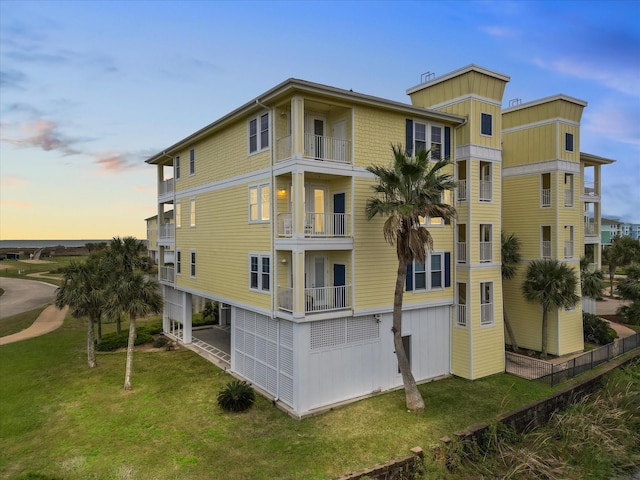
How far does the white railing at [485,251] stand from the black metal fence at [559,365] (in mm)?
5650

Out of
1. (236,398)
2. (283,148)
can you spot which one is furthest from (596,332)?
(283,148)

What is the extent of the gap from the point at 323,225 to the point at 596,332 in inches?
Result: 788

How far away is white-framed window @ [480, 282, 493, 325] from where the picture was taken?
60.4 feet

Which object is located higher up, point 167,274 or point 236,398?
point 167,274

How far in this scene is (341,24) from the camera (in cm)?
2075

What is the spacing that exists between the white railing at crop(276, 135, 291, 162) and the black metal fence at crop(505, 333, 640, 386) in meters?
14.9

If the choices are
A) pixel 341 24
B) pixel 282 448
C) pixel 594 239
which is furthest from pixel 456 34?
pixel 282 448

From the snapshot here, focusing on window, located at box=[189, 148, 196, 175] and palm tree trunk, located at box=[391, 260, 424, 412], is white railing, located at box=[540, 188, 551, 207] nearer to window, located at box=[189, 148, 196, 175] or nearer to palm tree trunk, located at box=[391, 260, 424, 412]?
palm tree trunk, located at box=[391, 260, 424, 412]

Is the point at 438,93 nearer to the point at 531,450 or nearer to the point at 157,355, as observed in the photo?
the point at 531,450

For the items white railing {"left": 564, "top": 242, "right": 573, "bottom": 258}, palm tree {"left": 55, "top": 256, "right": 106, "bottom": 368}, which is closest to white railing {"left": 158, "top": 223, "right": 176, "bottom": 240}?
palm tree {"left": 55, "top": 256, "right": 106, "bottom": 368}

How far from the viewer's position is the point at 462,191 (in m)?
18.4

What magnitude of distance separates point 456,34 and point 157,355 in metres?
24.7

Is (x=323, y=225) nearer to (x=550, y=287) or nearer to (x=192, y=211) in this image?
(x=192, y=211)

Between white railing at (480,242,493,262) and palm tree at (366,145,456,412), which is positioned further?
white railing at (480,242,493,262)
